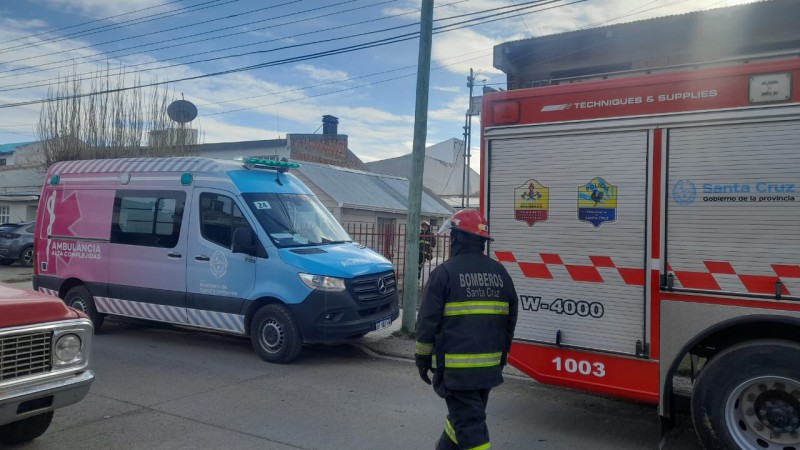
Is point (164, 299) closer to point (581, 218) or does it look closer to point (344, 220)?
point (581, 218)

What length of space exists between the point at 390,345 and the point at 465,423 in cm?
517

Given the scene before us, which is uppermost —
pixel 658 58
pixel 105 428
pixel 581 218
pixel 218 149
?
pixel 218 149

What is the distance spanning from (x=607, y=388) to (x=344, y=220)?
16.2 m

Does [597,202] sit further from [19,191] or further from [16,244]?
[19,191]

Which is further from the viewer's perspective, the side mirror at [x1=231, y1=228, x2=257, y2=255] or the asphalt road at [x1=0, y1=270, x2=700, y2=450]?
the side mirror at [x1=231, y1=228, x2=257, y2=255]

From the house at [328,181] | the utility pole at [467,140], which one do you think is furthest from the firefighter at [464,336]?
the utility pole at [467,140]

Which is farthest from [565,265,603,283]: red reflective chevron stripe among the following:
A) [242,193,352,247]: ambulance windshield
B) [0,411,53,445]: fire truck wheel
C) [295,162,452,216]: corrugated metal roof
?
[295,162,452,216]: corrugated metal roof

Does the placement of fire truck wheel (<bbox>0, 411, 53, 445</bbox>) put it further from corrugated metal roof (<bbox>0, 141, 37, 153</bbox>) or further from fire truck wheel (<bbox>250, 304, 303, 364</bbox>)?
corrugated metal roof (<bbox>0, 141, 37, 153</bbox>)

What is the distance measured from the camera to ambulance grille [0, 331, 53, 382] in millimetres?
3971

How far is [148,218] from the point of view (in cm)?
862

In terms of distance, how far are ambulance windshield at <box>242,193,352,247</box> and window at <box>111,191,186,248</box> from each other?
1199mm

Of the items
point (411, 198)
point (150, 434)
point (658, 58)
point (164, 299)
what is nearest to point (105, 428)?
point (150, 434)

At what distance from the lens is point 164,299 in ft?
27.7

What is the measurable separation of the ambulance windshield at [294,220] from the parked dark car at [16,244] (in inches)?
631
